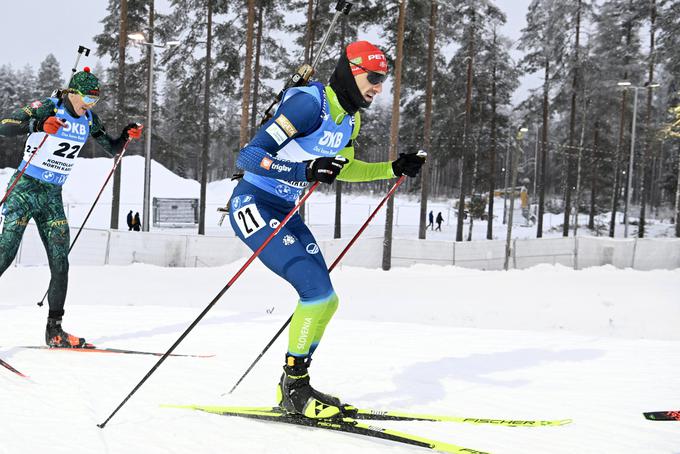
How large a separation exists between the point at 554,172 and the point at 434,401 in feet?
257

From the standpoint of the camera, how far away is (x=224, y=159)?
102188 mm

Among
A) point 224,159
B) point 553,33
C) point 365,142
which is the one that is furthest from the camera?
point 224,159

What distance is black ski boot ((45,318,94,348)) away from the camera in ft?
16.9

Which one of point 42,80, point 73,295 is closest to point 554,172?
point 42,80

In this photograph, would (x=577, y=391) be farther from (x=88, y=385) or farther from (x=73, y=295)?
(x=73, y=295)

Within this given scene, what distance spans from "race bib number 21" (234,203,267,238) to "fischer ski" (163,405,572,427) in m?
1.17

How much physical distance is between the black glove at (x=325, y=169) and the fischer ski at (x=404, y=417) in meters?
1.50

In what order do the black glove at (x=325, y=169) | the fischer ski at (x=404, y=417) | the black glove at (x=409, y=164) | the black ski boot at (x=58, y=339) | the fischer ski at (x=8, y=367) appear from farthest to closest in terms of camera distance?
the black ski boot at (x=58, y=339) < the fischer ski at (x=8, y=367) < the black glove at (x=409, y=164) < the fischer ski at (x=404, y=417) < the black glove at (x=325, y=169)

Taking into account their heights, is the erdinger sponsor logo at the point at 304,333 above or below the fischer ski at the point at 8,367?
above

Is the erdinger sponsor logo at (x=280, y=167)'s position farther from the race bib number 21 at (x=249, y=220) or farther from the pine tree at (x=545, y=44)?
the pine tree at (x=545, y=44)

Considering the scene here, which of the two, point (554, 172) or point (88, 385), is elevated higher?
point (554, 172)

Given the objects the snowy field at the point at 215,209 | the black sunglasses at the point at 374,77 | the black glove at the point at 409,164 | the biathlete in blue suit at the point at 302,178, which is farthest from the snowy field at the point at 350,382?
the snowy field at the point at 215,209

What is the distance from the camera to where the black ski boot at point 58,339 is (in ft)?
16.9

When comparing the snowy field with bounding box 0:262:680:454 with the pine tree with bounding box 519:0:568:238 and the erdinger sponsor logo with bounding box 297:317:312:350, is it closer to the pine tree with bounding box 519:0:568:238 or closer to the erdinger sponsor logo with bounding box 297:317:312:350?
the erdinger sponsor logo with bounding box 297:317:312:350
